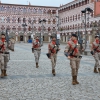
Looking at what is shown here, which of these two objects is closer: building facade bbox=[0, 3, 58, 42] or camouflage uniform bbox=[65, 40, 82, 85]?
camouflage uniform bbox=[65, 40, 82, 85]

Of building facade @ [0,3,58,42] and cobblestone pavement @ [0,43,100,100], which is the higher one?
building facade @ [0,3,58,42]

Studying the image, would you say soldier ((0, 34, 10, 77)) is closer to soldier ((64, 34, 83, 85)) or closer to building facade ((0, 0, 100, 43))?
soldier ((64, 34, 83, 85))

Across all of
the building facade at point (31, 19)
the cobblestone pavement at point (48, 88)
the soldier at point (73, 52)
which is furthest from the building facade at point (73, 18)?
the soldier at point (73, 52)

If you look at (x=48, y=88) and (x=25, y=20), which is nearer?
(x=48, y=88)

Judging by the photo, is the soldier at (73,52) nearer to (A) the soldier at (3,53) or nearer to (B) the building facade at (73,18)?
(A) the soldier at (3,53)

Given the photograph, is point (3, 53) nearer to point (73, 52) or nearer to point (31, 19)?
point (73, 52)

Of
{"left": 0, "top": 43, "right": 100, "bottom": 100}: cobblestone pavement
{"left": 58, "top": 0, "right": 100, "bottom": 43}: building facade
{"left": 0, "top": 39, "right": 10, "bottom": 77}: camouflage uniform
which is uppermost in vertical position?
{"left": 58, "top": 0, "right": 100, "bottom": 43}: building facade

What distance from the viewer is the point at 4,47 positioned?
1150cm

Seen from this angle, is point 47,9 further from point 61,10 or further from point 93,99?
point 93,99

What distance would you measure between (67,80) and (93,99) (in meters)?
3.14

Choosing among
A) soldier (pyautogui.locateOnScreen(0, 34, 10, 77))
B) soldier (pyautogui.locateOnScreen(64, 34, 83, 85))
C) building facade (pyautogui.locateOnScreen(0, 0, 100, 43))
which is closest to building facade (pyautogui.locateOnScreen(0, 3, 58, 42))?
building facade (pyautogui.locateOnScreen(0, 0, 100, 43))

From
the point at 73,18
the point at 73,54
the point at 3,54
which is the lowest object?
the point at 3,54

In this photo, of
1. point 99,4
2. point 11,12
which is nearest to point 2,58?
point 99,4

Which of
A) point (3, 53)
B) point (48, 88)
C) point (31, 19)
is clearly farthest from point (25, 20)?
point (48, 88)
